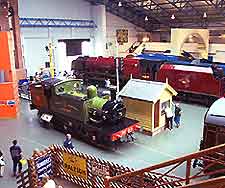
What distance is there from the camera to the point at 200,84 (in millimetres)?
20922

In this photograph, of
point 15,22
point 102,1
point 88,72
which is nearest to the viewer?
point 15,22

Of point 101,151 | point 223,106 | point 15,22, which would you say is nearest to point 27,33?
point 15,22

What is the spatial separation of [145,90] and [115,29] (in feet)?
76.7

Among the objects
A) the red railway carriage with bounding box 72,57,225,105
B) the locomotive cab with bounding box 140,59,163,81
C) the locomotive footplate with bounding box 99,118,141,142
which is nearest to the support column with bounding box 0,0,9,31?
Result: the red railway carriage with bounding box 72,57,225,105

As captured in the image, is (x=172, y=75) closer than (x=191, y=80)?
No

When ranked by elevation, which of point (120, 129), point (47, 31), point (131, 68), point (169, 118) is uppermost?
point (47, 31)

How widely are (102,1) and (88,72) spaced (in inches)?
406

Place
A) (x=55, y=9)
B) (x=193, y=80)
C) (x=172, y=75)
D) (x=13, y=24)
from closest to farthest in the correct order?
(x=193, y=80)
(x=172, y=75)
(x=13, y=24)
(x=55, y=9)

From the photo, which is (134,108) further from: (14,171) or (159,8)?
(159,8)

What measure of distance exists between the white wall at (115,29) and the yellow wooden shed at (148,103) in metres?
21.2

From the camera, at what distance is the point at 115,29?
3762 centimetres

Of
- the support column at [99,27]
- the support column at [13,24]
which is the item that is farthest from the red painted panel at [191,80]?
the support column at [99,27]

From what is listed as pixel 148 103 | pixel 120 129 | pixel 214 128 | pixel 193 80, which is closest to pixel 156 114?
pixel 148 103

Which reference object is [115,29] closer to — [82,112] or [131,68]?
[131,68]
